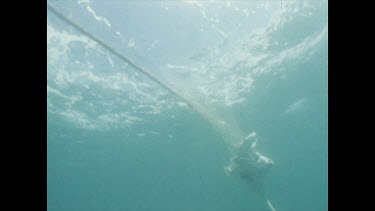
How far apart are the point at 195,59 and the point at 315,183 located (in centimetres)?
7129

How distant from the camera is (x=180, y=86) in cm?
2028

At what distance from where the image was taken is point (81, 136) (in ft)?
110

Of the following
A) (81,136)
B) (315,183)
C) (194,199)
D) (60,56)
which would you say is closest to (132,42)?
(60,56)

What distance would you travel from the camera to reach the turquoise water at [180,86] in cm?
1478

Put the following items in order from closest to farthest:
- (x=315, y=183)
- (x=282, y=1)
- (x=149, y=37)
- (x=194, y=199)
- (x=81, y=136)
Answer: (x=282, y=1) → (x=149, y=37) → (x=81, y=136) → (x=315, y=183) → (x=194, y=199)

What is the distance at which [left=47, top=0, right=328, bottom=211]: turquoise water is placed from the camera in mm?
14781
